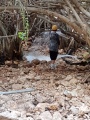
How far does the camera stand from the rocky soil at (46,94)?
668 centimetres

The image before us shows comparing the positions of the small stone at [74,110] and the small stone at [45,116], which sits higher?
the small stone at [45,116]

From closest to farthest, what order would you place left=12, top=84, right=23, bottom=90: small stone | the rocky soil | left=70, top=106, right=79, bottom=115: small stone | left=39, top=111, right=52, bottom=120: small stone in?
left=39, top=111, right=52, bottom=120: small stone → the rocky soil → left=70, top=106, right=79, bottom=115: small stone → left=12, top=84, right=23, bottom=90: small stone

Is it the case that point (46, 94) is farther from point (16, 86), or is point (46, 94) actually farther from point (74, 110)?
point (74, 110)

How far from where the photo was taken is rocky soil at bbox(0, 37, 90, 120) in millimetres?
6684

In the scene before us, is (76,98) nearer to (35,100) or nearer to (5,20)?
(35,100)

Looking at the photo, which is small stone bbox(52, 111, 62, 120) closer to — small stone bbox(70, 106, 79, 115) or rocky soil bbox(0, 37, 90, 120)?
rocky soil bbox(0, 37, 90, 120)

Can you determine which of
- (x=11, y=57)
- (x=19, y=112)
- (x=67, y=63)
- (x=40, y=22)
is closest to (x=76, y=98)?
(x=19, y=112)

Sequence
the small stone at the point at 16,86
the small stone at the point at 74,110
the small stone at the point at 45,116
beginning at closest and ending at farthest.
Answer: the small stone at the point at 45,116 < the small stone at the point at 74,110 < the small stone at the point at 16,86

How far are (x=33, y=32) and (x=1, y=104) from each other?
8057 mm

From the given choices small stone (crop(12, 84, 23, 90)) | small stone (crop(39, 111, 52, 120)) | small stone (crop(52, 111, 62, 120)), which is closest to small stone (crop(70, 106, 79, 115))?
small stone (crop(52, 111, 62, 120))

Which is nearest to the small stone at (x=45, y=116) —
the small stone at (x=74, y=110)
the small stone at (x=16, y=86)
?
the small stone at (x=74, y=110)

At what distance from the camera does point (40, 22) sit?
1331cm

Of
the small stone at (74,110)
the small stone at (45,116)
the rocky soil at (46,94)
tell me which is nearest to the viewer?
the small stone at (45,116)

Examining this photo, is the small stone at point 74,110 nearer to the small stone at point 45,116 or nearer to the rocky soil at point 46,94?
the rocky soil at point 46,94
